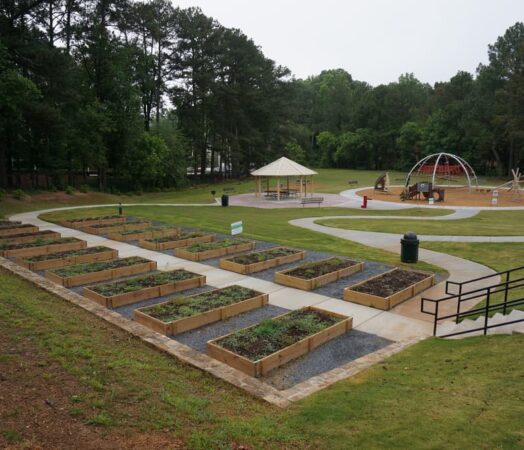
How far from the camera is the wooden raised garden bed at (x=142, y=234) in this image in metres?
18.0

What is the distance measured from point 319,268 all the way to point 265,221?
10.7 m

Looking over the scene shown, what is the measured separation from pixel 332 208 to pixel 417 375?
24.0m

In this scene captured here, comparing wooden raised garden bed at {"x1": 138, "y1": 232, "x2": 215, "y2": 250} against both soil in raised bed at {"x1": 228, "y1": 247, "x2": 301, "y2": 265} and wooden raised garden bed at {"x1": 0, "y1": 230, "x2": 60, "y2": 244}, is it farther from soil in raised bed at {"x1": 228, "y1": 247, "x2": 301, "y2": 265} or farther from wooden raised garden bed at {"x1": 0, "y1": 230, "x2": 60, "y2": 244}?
wooden raised garden bed at {"x1": 0, "y1": 230, "x2": 60, "y2": 244}

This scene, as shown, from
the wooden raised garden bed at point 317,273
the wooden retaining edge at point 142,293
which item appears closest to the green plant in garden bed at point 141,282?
the wooden retaining edge at point 142,293

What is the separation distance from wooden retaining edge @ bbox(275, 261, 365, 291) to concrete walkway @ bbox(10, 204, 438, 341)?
0.68ft

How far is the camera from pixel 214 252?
15.4m

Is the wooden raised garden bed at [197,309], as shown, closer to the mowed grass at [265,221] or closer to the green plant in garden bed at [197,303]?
the green plant in garden bed at [197,303]

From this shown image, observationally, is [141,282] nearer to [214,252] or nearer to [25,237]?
[214,252]

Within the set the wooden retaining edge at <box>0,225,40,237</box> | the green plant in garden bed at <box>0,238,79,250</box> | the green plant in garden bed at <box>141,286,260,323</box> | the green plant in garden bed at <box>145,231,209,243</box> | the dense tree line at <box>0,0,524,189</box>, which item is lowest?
the green plant in garden bed at <box>141,286,260,323</box>

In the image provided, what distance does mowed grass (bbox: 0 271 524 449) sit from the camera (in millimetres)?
4781

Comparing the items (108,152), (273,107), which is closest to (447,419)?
(108,152)

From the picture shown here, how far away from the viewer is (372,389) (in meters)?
6.22

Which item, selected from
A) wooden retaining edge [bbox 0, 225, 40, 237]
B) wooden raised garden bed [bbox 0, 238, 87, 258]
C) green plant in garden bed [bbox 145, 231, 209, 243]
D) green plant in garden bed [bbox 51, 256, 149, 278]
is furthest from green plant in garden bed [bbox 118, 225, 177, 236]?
green plant in garden bed [bbox 51, 256, 149, 278]

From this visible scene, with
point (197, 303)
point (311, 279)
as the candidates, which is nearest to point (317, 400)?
point (197, 303)
